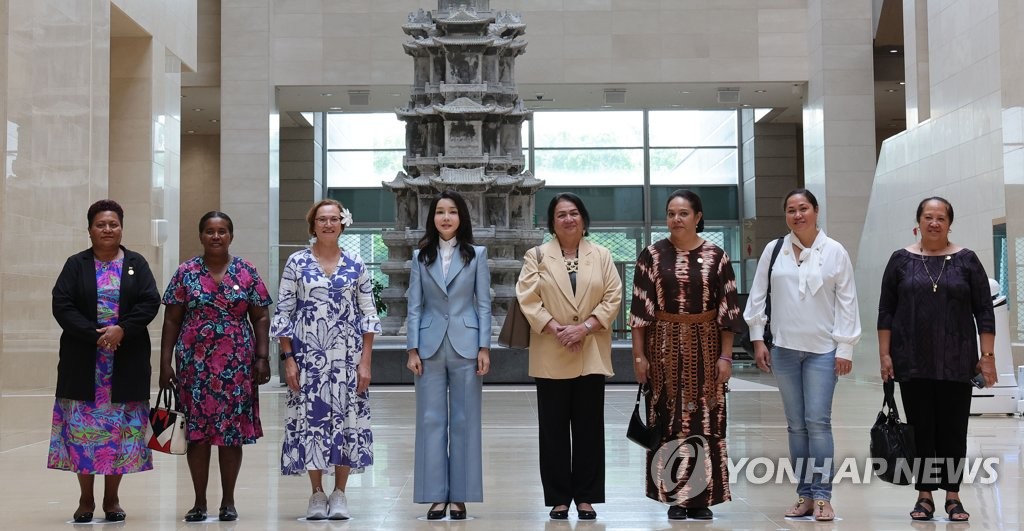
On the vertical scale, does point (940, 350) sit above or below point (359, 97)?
below

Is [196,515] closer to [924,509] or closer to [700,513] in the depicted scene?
[700,513]

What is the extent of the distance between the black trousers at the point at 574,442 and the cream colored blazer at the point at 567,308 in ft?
0.30

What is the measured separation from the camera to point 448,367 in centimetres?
638

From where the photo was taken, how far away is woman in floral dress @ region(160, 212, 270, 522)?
6.18m

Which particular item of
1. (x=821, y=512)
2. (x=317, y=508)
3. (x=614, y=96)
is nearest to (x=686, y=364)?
(x=821, y=512)

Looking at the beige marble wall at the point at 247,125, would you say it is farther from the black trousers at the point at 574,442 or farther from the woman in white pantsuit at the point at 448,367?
the black trousers at the point at 574,442

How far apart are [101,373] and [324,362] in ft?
4.20

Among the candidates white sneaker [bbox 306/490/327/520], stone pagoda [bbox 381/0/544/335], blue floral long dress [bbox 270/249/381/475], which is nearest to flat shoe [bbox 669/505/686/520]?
blue floral long dress [bbox 270/249/381/475]

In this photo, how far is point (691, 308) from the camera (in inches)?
243

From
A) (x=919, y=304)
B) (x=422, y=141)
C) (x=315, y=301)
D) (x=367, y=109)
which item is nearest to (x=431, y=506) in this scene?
(x=315, y=301)

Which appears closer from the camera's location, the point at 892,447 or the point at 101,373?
the point at 892,447

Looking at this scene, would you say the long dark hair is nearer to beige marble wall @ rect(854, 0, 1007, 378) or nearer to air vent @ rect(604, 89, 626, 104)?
beige marble wall @ rect(854, 0, 1007, 378)

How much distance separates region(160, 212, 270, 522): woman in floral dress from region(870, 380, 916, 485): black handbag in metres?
3.51

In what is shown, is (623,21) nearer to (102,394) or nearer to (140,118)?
(140,118)
